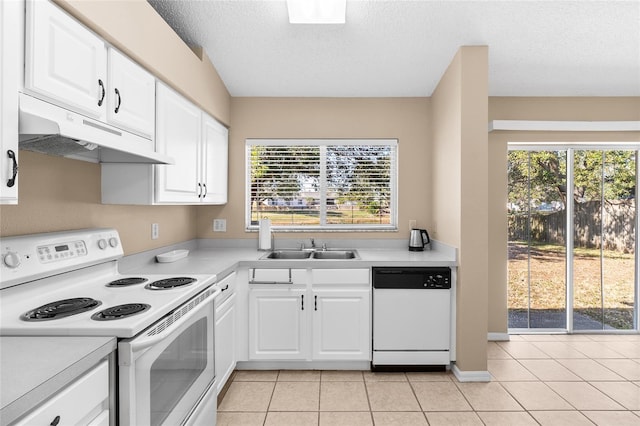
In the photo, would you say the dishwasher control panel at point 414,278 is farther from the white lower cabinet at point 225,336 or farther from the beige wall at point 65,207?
the beige wall at point 65,207

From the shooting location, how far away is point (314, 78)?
3135 millimetres

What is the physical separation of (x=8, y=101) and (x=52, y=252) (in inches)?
29.3

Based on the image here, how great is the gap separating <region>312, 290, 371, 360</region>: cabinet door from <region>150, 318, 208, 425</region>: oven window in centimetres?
108

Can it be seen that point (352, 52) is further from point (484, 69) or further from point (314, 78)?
point (484, 69)

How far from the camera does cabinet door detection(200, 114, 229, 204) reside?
280cm

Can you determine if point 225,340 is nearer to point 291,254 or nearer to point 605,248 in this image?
point 291,254

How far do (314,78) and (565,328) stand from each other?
142 inches

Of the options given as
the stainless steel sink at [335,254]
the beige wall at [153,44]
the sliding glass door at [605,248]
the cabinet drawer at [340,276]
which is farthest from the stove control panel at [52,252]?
the sliding glass door at [605,248]

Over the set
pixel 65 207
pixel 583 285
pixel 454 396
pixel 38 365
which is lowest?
pixel 454 396

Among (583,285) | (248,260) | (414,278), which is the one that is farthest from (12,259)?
(583,285)

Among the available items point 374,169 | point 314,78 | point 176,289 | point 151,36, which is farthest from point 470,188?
point 151,36

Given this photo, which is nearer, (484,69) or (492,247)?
(484,69)

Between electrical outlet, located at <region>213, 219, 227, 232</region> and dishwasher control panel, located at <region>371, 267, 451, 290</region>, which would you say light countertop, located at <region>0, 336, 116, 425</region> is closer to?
dishwasher control panel, located at <region>371, 267, 451, 290</region>

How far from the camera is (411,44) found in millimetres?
2658
